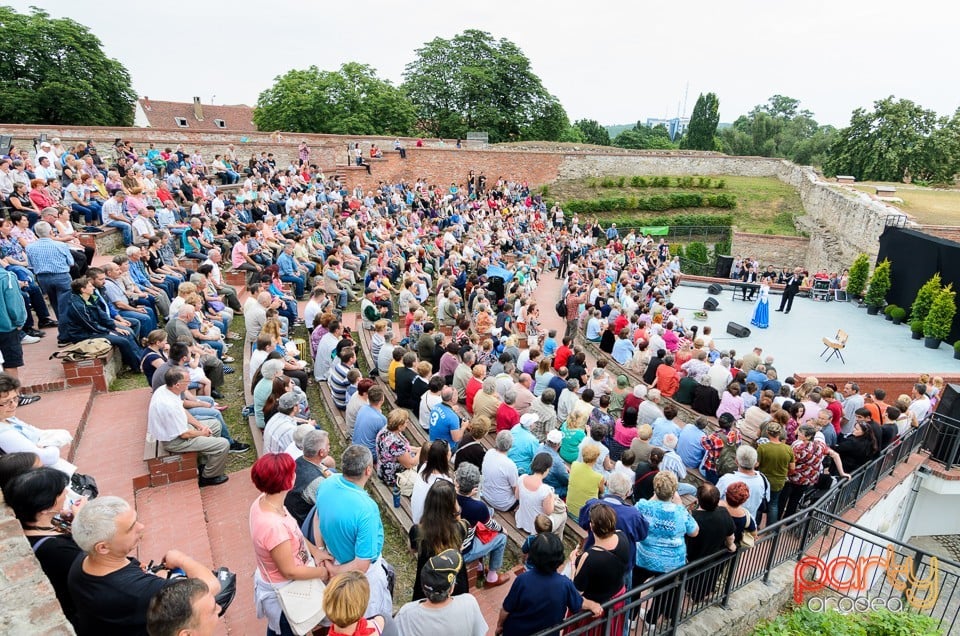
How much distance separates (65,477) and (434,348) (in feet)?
18.5

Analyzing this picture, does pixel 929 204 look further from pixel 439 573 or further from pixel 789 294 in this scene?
pixel 439 573

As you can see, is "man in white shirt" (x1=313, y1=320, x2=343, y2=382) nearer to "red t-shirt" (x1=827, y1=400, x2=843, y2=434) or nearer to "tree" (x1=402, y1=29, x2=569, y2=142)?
"red t-shirt" (x1=827, y1=400, x2=843, y2=434)

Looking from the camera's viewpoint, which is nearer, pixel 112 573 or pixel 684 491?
pixel 112 573

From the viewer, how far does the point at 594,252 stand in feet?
71.9

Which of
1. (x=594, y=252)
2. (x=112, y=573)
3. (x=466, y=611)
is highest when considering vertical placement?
(x=112, y=573)

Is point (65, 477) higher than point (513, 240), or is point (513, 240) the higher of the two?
point (65, 477)

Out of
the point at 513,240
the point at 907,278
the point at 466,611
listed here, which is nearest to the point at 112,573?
the point at 466,611

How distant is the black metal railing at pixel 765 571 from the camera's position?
4027 mm

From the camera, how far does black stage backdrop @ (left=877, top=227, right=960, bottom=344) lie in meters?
16.1

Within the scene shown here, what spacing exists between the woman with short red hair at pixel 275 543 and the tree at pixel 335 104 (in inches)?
1607

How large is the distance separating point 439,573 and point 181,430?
320cm

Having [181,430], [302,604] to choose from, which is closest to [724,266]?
[181,430]

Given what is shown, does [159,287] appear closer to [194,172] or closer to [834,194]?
[194,172]

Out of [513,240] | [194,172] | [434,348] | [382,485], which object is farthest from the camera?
[513,240]
